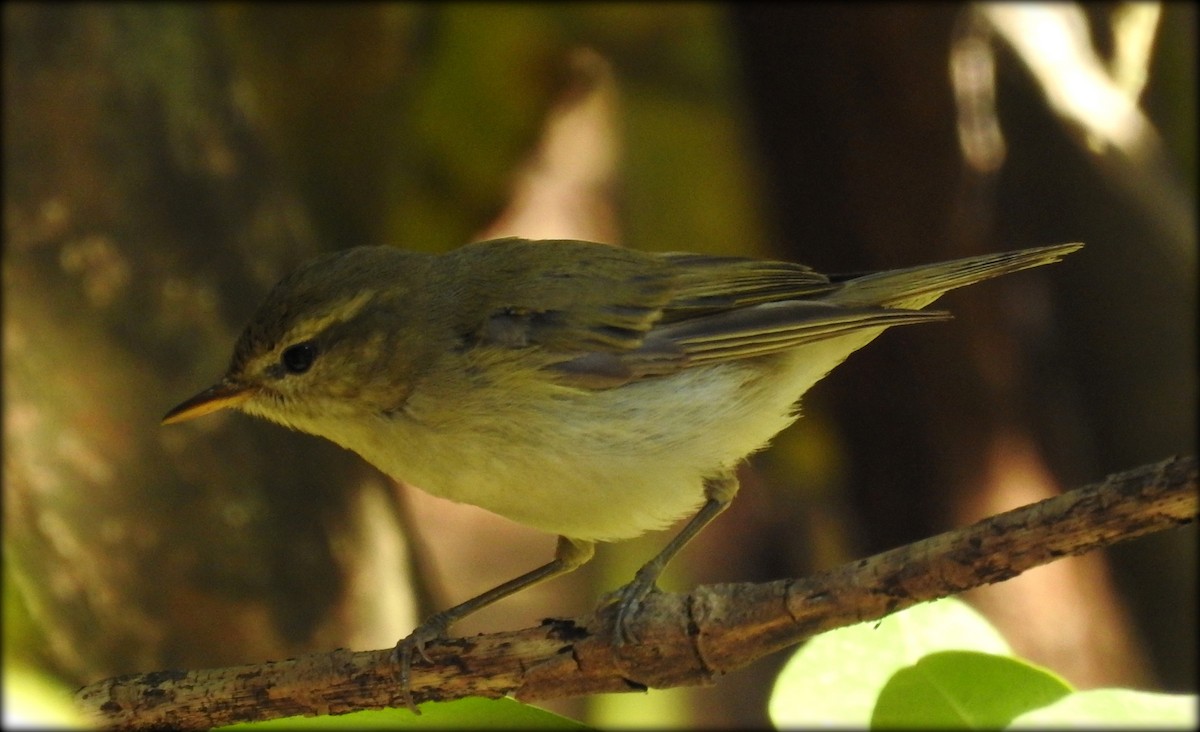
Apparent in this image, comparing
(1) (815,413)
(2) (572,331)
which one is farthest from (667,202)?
(2) (572,331)

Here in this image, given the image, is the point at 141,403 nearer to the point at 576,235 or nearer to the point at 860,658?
the point at 860,658

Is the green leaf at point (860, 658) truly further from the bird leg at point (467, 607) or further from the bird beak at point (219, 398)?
the bird beak at point (219, 398)

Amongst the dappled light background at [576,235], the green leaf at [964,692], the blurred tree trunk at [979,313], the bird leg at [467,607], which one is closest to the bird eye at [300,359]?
the bird leg at [467,607]

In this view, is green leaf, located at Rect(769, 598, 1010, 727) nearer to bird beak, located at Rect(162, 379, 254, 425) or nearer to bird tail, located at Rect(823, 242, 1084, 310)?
bird tail, located at Rect(823, 242, 1084, 310)

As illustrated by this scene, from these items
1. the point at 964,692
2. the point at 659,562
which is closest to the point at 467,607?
the point at 659,562

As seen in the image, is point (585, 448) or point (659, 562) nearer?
point (585, 448)

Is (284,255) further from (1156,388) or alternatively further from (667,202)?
(1156,388)
